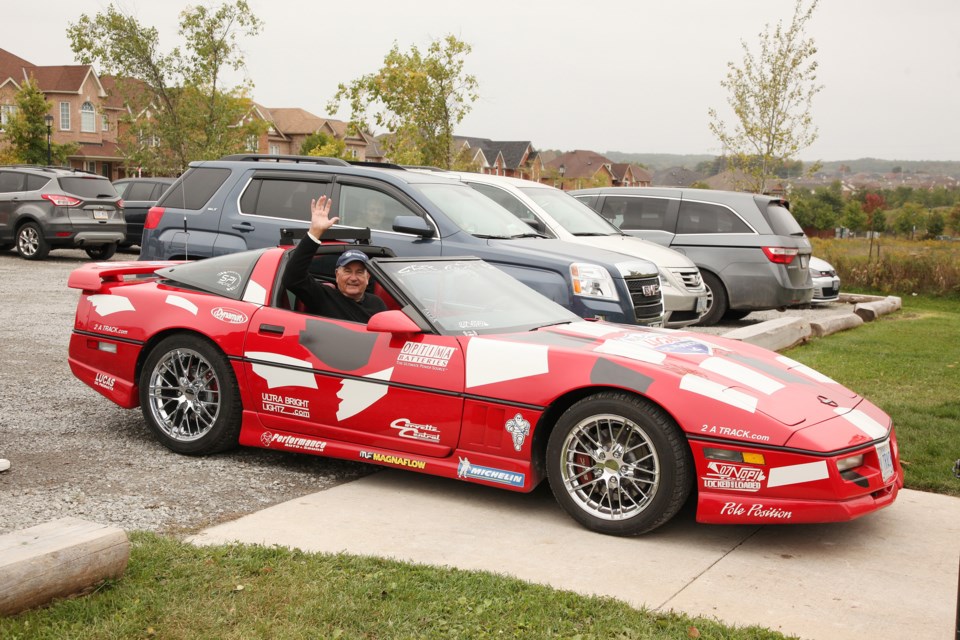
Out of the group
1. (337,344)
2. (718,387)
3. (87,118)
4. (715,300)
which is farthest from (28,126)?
(718,387)

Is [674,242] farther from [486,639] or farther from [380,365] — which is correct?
[486,639]

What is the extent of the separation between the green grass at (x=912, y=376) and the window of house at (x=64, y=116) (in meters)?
58.1

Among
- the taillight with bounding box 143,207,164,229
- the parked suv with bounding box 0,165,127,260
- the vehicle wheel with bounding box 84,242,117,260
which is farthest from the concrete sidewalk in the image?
the vehicle wheel with bounding box 84,242,117,260

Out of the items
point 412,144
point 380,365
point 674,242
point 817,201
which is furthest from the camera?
point 817,201

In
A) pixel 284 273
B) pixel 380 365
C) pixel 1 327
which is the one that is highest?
pixel 284 273

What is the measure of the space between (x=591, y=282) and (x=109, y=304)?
4079 millimetres

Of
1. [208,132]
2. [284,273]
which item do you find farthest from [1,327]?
[208,132]

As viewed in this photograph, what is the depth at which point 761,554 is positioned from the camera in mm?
4730

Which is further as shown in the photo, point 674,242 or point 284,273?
point 674,242

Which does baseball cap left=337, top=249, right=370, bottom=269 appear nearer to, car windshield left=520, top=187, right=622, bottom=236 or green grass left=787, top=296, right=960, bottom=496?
green grass left=787, top=296, right=960, bottom=496

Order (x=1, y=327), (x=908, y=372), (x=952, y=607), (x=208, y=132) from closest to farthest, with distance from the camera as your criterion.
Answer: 1. (x=952, y=607)
2. (x=908, y=372)
3. (x=1, y=327)
4. (x=208, y=132)

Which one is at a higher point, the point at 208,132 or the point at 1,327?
the point at 208,132

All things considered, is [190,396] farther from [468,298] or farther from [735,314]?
[735,314]

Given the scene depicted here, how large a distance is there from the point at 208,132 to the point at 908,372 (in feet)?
99.8
